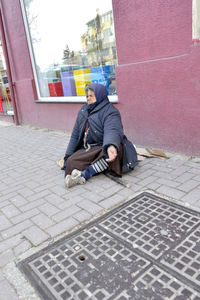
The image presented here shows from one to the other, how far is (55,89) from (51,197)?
169 inches

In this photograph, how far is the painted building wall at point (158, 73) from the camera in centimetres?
349

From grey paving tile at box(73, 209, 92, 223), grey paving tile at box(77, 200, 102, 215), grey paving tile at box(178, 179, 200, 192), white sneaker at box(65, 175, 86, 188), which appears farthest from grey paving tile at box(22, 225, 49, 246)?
grey paving tile at box(178, 179, 200, 192)

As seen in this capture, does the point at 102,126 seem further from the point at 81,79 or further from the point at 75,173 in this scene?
the point at 81,79

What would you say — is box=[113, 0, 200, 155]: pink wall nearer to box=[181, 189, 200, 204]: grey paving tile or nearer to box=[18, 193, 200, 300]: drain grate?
box=[181, 189, 200, 204]: grey paving tile

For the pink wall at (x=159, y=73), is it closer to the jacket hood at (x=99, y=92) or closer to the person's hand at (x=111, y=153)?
the jacket hood at (x=99, y=92)

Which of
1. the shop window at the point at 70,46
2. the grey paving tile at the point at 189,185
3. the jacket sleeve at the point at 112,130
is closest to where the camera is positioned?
Result: the grey paving tile at the point at 189,185

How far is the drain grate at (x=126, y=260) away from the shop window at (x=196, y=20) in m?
2.26

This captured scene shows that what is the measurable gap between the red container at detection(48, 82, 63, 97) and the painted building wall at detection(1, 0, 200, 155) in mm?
2555

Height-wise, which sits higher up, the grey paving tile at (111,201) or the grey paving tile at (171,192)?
the grey paving tile at (171,192)

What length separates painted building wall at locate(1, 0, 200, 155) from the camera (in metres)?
3.49

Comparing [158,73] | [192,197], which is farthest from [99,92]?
[192,197]

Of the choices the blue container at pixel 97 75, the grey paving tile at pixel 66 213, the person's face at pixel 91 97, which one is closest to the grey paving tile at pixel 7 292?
the grey paving tile at pixel 66 213

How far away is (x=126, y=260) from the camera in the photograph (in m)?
1.98

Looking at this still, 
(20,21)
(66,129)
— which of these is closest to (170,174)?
(66,129)
